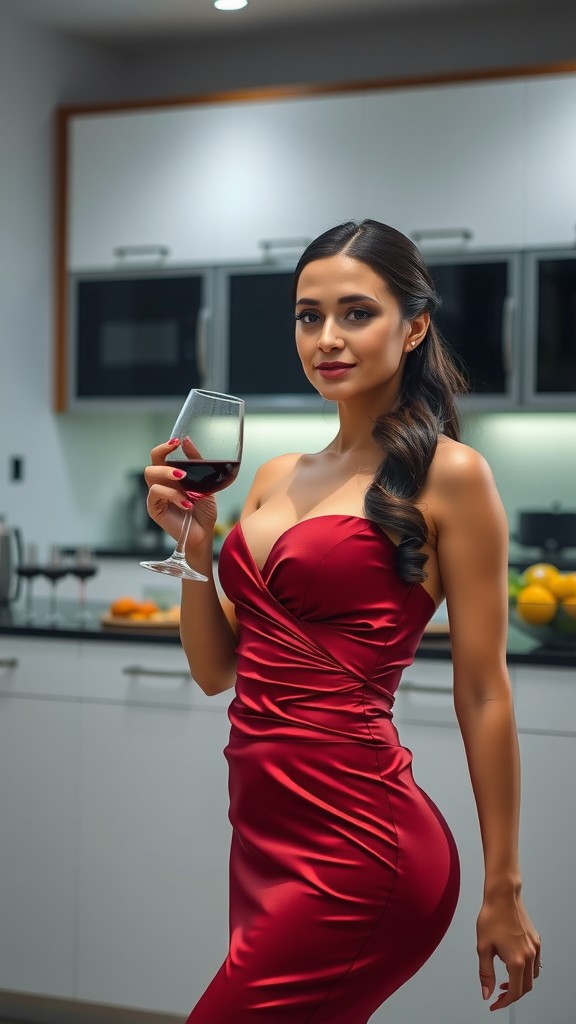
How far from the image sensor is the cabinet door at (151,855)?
8.10 feet

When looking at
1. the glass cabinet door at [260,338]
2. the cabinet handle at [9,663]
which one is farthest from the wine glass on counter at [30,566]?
→ the glass cabinet door at [260,338]

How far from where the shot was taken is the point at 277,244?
4.34m

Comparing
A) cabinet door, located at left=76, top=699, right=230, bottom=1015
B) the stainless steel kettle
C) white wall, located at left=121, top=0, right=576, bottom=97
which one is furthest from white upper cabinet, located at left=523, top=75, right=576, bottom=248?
cabinet door, located at left=76, top=699, right=230, bottom=1015

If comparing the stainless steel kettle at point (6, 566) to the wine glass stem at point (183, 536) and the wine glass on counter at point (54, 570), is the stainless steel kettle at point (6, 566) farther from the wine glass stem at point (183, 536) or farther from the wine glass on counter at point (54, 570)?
the wine glass stem at point (183, 536)

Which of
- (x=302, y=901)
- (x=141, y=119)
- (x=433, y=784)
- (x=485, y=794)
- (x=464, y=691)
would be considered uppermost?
(x=141, y=119)

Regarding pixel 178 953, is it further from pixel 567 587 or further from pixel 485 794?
pixel 485 794

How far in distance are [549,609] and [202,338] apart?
235 centimetres

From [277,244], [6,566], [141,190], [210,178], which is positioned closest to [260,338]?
[277,244]

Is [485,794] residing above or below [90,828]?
above

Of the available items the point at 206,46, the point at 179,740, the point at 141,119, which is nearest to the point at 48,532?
the point at 141,119

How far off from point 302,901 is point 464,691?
0.93 feet

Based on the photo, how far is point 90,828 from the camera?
2572 mm

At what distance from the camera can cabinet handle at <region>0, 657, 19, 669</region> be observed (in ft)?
8.62

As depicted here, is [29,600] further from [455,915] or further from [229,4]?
[229,4]
